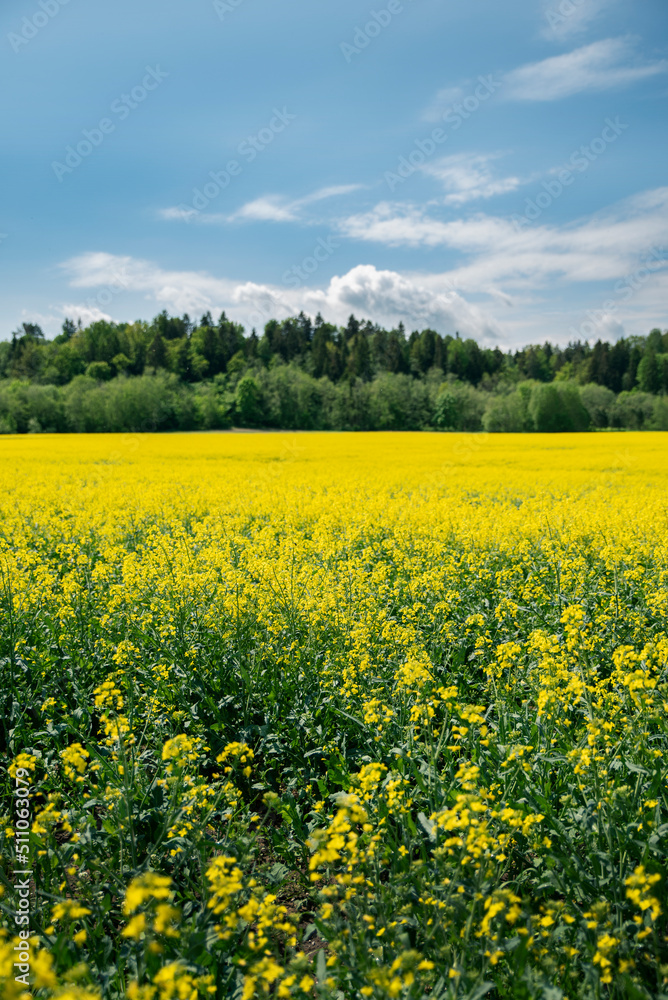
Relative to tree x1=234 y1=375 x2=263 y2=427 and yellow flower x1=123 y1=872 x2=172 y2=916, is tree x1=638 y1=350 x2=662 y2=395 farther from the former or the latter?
yellow flower x1=123 y1=872 x2=172 y2=916

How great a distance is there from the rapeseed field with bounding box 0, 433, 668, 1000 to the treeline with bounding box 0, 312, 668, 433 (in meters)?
64.0

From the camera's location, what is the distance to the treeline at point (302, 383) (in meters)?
67.0

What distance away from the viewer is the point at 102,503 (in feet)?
38.4

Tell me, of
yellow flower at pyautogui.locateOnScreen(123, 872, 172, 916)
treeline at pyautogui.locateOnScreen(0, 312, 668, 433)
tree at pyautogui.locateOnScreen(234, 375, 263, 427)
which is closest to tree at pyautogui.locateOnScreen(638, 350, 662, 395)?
treeline at pyautogui.locateOnScreen(0, 312, 668, 433)

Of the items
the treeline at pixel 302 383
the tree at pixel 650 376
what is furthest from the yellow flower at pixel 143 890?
the tree at pixel 650 376

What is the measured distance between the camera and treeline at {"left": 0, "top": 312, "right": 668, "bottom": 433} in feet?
220

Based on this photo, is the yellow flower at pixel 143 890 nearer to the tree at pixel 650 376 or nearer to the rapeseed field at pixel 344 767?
the rapeseed field at pixel 344 767

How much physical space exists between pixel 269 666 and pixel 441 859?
2.59 meters

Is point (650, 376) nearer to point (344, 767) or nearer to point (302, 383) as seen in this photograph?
point (302, 383)

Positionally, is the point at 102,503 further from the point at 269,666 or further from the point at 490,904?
the point at 490,904

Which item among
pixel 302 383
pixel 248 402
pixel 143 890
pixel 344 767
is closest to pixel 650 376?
pixel 302 383

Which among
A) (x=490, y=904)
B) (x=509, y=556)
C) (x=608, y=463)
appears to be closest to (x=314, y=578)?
(x=509, y=556)

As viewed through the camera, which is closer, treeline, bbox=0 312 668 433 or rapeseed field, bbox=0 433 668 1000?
rapeseed field, bbox=0 433 668 1000

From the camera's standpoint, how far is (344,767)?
3609mm
